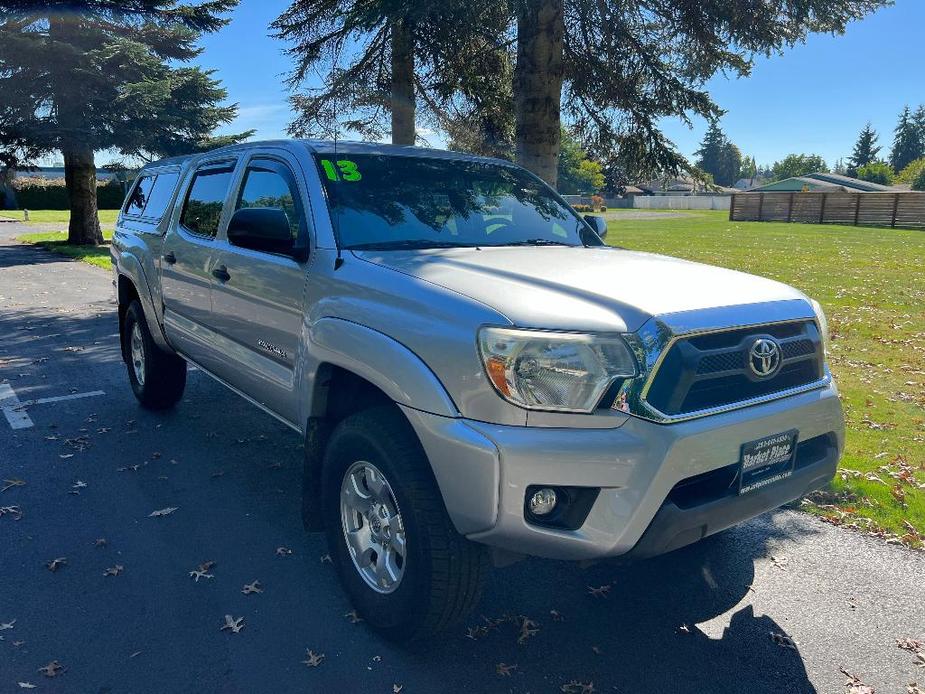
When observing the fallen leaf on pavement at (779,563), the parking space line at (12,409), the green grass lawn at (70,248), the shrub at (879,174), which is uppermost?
the shrub at (879,174)

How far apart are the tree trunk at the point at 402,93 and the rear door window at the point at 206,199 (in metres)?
8.03

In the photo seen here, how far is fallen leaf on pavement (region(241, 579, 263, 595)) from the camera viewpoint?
11.7 feet

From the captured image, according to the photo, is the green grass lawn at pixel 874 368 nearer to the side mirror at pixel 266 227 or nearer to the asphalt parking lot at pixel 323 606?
the asphalt parking lot at pixel 323 606

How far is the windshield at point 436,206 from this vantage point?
12.3 feet

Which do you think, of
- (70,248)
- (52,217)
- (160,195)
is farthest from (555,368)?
(52,217)

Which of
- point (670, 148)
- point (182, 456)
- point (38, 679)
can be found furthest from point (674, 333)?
point (670, 148)

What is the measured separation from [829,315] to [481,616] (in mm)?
9604

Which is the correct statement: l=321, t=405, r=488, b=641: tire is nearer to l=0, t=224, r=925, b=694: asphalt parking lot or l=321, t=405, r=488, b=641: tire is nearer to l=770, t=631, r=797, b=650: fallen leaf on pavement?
l=0, t=224, r=925, b=694: asphalt parking lot

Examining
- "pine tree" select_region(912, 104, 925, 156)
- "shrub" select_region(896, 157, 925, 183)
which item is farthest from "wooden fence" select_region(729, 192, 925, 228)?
"pine tree" select_region(912, 104, 925, 156)

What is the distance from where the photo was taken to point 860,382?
7559 millimetres

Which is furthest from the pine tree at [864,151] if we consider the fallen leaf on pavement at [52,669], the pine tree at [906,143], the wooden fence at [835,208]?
the fallen leaf on pavement at [52,669]

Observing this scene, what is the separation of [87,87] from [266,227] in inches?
794

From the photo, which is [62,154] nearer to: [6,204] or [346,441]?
[346,441]

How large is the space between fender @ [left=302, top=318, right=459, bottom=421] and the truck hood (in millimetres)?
319
